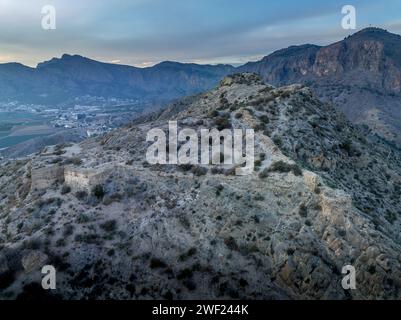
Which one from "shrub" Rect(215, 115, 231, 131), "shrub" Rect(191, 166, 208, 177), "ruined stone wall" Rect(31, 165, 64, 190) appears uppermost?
"shrub" Rect(215, 115, 231, 131)

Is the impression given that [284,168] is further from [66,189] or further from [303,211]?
[66,189]

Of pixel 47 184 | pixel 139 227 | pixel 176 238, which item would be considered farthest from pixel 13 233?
pixel 176 238

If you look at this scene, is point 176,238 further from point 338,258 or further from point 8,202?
point 8,202

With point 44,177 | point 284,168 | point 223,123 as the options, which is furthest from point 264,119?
point 44,177

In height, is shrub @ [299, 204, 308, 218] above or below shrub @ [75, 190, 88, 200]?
below

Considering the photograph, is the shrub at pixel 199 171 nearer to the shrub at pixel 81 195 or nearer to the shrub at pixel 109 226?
the shrub at pixel 109 226

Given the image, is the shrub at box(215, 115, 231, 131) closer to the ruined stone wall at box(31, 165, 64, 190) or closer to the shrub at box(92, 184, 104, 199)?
the shrub at box(92, 184, 104, 199)

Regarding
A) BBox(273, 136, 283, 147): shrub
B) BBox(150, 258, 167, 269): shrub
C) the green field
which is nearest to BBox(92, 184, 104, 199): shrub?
BBox(150, 258, 167, 269): shrub

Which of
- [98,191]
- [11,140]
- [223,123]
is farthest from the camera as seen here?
[11,140]

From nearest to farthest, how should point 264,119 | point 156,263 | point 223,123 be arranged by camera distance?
point 156,263, point 264,119, point 223,123
